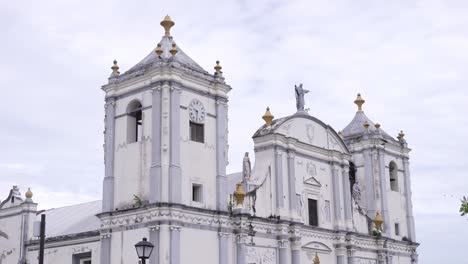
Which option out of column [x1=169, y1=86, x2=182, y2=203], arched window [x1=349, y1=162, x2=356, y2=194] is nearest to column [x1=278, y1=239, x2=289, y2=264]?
column [x1=169, y1=86, x2=182, y2=203]


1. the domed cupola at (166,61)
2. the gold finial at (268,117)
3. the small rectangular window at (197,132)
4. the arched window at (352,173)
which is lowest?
the small rectangular window at (197,132)

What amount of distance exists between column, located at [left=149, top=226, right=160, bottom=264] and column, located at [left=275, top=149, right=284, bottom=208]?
21.6 feet

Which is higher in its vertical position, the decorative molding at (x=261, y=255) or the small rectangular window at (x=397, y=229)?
the small rectangular window at (x=397, y=229)

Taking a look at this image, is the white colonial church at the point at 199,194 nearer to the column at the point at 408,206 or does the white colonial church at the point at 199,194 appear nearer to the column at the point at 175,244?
the column at the point at 175,244

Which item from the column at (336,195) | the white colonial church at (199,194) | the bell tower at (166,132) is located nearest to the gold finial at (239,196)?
the white colonial church at (199,194)

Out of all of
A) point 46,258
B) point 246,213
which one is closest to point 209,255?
point 246,213

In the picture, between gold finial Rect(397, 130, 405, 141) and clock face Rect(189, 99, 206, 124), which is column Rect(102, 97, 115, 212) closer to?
clock face Rect(189, 99, 206, 124)

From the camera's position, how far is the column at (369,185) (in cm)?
3716

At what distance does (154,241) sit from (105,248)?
2782mm

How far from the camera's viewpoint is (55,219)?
37.1 meters

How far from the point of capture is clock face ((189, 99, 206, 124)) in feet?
92.3

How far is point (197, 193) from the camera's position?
91.1 feet

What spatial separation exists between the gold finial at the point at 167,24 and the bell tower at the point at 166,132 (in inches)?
1.6

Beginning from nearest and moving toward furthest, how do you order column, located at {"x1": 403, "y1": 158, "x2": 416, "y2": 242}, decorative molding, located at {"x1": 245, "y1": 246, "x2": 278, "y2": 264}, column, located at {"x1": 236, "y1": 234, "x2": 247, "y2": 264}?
column, located at {"x1": 236, "y1": 234, "x2": 247, "y2": 264} < decorative molding, located at {"x1": 245, "y1": 246, "x2": 278, "y2": 264} < column, located at {"x1": 403, "y1": 158, "x2": 416, "y2": 242}
